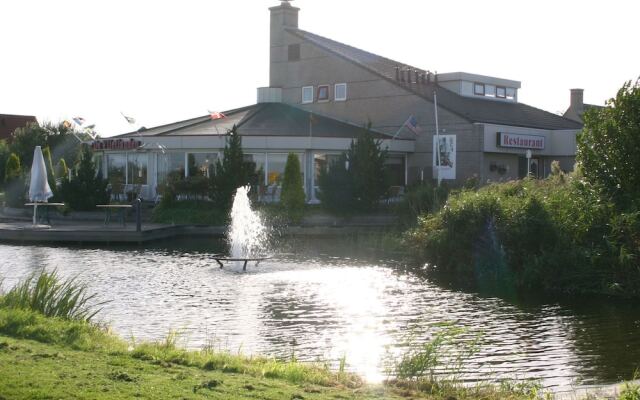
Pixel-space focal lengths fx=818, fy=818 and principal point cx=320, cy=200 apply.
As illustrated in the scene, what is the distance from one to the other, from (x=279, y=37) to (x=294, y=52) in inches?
74.9

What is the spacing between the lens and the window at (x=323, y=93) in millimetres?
48344

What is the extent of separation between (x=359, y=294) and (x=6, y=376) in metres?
11.2

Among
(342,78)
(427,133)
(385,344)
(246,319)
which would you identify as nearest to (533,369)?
(385,344)

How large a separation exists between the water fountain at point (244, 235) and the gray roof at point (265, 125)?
6.71m

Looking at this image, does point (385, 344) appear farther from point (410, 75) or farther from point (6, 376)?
point (410, 75)

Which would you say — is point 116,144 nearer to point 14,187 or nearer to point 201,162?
point 201,162

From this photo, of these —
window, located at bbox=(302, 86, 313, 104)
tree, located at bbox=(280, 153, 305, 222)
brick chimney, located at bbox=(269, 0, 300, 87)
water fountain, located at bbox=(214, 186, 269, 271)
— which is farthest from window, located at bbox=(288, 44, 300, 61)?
water fountain, located at bbox=(214, 186, 269, 271)

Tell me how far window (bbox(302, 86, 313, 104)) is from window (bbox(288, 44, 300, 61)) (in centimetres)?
197

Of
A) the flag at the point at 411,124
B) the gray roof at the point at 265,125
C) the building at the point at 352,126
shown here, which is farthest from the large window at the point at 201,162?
the flag at the point at 411,124

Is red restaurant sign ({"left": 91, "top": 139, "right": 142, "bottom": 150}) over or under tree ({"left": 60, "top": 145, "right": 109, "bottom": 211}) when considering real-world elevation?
over

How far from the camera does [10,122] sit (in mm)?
86438

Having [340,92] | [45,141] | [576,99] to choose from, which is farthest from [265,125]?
[45,141]

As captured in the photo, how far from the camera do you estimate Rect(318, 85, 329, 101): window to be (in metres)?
48.3

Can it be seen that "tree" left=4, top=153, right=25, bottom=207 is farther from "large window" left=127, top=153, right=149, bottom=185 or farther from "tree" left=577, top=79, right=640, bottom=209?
"tree" left=577, top=79, right=640, bottom=209
